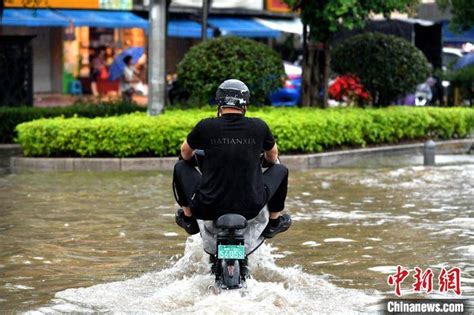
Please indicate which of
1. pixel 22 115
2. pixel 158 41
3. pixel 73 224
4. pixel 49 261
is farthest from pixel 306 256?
pixel 22 115

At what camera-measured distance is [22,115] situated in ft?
74.4

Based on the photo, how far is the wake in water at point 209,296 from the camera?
820 centimetres

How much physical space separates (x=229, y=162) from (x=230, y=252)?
68 centimetres

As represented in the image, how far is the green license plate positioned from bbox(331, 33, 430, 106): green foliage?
50.1 ft

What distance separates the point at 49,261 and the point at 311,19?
12327 mm

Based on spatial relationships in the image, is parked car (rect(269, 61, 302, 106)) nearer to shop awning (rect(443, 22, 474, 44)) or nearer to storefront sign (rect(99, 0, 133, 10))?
storefront sign (rect(99, 0, 133, 10))

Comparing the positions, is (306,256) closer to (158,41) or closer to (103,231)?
(103,231)

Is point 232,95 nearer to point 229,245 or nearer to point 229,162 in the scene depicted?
point 229,162

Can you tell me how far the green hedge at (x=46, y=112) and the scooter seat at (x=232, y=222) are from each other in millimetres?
Result: 14601

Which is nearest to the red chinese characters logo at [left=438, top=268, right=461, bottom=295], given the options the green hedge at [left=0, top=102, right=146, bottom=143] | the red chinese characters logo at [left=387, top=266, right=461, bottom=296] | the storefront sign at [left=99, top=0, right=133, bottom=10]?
the red chinese characters logo at [left=387, top=266, right=461, bottom=296]

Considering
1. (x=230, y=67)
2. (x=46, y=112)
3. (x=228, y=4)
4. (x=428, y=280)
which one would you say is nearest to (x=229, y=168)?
(x=428, y=280)

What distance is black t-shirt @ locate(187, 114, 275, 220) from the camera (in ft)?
27.8

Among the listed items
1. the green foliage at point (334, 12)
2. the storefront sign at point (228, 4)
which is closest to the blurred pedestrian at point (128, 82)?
the storefront sign at point (228, 4)

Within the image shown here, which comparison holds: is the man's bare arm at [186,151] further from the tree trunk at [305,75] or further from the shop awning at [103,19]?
the shop awning at [103,19]
